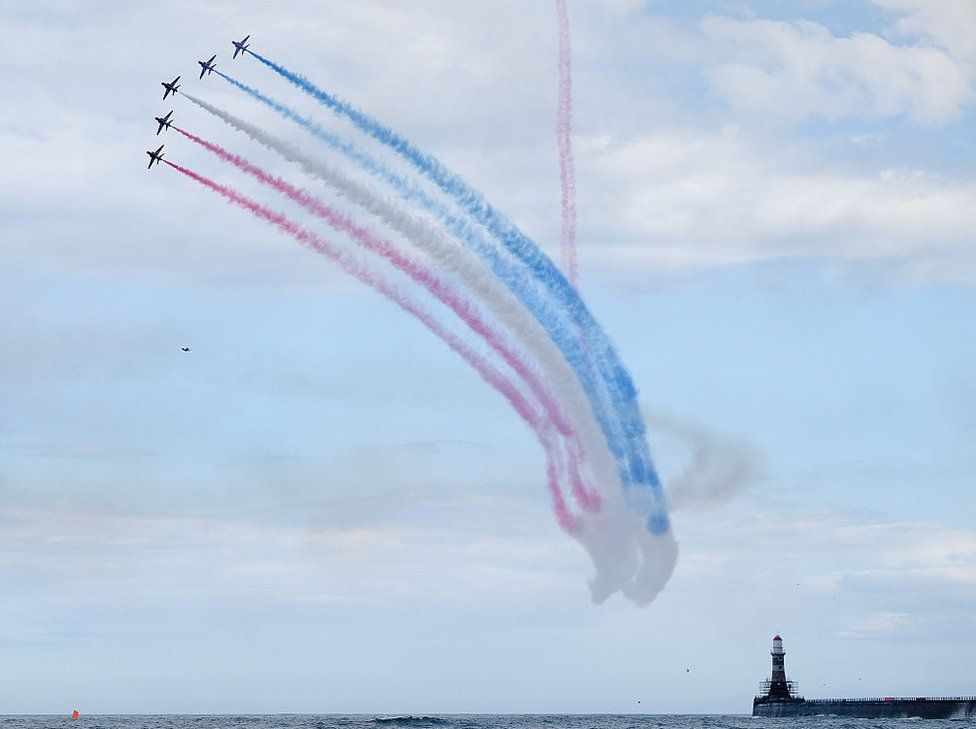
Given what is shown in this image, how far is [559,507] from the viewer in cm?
10369

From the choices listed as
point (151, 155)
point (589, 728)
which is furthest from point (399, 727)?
point (151, 155)

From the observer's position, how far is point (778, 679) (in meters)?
197

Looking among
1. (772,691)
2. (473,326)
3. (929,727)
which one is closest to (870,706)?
(772,691)

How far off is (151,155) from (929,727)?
115433 millimetres

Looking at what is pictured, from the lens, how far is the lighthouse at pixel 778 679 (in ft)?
641

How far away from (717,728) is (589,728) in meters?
18.4

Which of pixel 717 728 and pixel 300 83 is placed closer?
pixel 300 83

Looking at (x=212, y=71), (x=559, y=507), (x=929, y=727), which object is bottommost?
(x=929, y=727)

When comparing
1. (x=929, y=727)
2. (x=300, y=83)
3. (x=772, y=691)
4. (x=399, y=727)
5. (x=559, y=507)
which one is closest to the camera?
(x=300, y=83)

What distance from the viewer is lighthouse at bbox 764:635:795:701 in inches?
7692

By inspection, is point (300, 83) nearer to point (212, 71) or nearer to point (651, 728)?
point (212, 71)

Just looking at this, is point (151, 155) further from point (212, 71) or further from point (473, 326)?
point (473, 326)

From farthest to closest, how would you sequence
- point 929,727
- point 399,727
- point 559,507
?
point 399,727
point 929,727
point 559,507

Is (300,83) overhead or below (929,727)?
overhead
